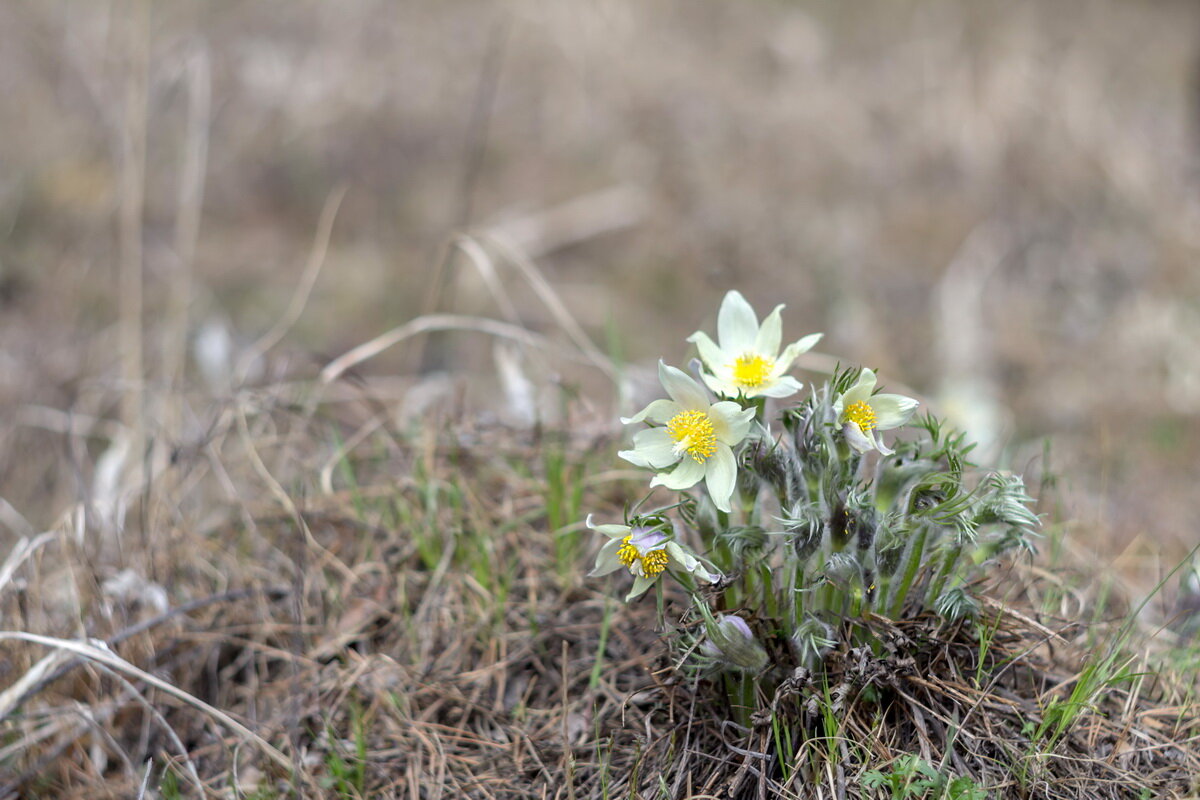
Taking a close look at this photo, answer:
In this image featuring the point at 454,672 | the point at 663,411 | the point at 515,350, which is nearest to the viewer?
the point at 663,411

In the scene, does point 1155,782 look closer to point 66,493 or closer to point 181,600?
point 181,600

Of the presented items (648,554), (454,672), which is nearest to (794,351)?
(648,554)

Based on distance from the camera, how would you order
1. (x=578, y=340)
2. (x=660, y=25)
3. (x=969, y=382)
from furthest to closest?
(x=660, y=25) → (x=969, y=382) → (x=578, y=340)

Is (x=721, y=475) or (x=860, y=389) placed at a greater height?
(x=860, y=389)

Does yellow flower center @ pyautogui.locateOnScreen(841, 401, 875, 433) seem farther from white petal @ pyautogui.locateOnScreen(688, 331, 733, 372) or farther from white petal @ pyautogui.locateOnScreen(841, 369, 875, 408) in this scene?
white petal @ pyautogui.locateOnScreen(688, 331, 733, 372)

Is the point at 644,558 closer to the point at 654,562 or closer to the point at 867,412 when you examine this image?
the point at 654,562

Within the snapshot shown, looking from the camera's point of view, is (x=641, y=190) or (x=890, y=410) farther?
(x=641, y=190)

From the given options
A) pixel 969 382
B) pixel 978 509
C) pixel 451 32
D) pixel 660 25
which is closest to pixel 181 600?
pixel 978 509

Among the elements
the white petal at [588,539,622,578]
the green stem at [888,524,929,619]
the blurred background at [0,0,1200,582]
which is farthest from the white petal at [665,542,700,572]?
the blurred background at [0,0,1200,582]
